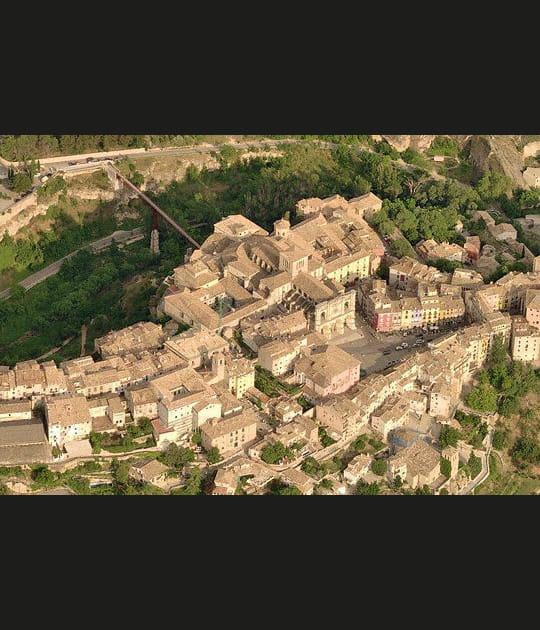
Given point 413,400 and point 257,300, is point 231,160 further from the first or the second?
point 413,400

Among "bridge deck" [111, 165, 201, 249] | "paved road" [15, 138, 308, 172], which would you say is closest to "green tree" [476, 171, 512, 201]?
"paved road" [15, 138, 308, 172]

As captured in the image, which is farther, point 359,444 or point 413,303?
point 413,303

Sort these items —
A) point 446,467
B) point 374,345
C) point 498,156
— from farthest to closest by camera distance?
point 498,156
point 374,345
point 446,467

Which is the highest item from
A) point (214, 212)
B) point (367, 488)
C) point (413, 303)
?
point (214, 212)

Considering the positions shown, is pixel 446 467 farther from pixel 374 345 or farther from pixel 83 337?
pixel 83 337

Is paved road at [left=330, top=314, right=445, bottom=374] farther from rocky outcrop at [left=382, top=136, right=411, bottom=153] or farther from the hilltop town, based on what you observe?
rocky outcrop at [left=382, top=136, right=411, bottom=153]

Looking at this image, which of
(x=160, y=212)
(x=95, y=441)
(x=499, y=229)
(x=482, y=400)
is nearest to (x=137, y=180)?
(x=160, y=212)

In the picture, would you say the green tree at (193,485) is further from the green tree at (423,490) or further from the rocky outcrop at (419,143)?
the rocky outcrop at (419,143)
